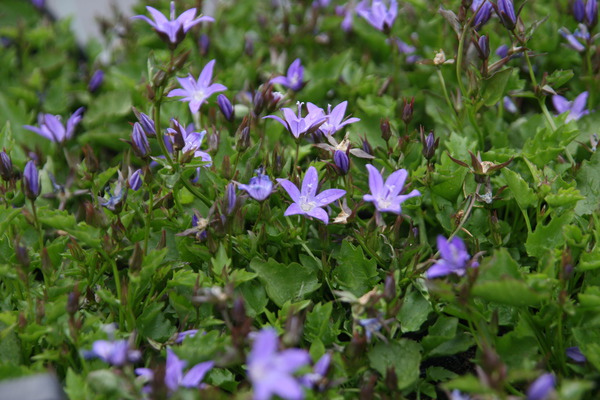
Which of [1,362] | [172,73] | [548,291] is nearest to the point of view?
[548,291]

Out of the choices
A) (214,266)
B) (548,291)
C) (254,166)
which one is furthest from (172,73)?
(548,291)

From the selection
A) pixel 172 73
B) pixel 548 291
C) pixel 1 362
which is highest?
pixel 172 73

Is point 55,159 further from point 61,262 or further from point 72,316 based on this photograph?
point 72,316

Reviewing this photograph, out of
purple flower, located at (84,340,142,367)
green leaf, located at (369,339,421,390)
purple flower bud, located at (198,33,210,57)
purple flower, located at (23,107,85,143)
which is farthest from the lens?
purple flower bud, located at (198,33,210,57)

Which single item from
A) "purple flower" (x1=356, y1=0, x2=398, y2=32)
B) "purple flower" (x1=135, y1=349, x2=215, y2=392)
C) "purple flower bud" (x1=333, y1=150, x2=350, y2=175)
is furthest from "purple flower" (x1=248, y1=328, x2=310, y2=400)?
"purple flower" (x1=356, y1=0, x2=398, y2=32)

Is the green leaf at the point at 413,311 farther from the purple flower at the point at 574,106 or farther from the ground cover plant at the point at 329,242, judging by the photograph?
the purple flower at the point at 574,106

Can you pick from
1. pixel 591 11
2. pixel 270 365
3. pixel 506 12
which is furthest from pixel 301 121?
pixel 591 11

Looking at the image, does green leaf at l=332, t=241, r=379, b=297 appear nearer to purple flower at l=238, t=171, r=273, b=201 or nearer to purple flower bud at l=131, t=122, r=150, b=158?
purple flower at l=238, t=171, r=273, b=201

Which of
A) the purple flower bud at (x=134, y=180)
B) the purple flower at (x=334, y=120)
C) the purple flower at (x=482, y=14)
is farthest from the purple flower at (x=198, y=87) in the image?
the purple flower at (x=482, y=14)
